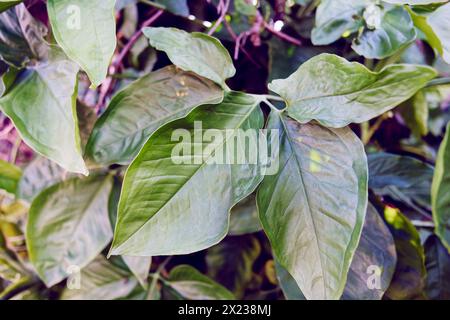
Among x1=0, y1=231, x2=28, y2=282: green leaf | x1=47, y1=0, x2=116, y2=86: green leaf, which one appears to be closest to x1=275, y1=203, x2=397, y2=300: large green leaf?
x1=47, y1=0, x2=116, y2=86: green leaf

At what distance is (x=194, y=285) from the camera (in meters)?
0.60

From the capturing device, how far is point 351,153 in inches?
15.7

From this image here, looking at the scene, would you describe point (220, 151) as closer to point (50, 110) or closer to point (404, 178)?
point (50, 110)

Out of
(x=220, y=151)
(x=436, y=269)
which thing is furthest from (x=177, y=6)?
(x=436, y=269)

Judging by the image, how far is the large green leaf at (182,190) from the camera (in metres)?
0.38

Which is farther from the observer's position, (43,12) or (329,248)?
(43,12)

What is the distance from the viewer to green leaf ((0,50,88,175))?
40 centimetres

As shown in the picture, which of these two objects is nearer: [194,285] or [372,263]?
[372,263]

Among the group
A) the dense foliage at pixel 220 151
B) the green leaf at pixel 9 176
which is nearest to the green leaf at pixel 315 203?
the dense foliage at pixel 220 151

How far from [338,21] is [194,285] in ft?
1.25

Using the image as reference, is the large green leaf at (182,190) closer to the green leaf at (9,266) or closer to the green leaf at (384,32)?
the green leaf at (384,32)

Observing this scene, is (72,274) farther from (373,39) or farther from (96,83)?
(373,39)

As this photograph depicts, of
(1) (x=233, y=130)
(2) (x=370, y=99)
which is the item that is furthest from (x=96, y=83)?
(2) (x=370, y=99)
